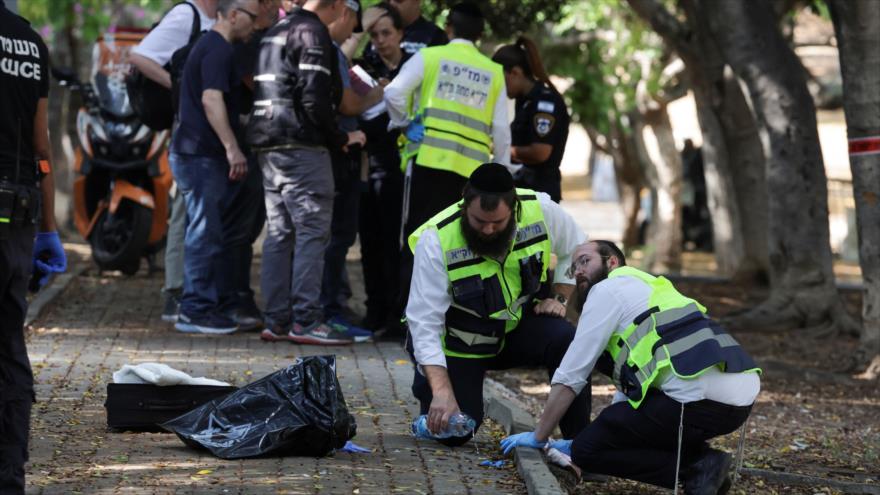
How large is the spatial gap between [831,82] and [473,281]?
35662mm

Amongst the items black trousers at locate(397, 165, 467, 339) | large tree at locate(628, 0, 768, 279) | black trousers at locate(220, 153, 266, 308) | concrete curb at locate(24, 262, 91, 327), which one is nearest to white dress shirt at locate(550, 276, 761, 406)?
black trousers at locate(397, 165, 467, 339)

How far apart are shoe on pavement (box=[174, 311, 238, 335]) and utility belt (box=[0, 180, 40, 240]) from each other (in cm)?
457

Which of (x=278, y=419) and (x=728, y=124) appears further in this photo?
(x=728, y=124)

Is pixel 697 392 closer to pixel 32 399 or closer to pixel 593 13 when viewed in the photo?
pixel 32 399

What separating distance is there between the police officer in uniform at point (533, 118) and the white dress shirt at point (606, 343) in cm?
386

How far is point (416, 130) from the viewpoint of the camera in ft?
30.5

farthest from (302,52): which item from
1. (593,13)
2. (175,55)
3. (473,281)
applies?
(593,13)

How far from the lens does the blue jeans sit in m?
9.73

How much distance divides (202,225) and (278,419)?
3.47m

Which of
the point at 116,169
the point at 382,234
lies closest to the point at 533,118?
the point at 382,234

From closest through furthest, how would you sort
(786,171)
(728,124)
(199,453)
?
(199,453) → (786,171) → (728,124)

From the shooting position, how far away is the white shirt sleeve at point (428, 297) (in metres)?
6.73

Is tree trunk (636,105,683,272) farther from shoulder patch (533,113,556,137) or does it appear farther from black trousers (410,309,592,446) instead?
black trousers (410,309,592,446)

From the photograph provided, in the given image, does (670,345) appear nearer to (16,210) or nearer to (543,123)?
(16,210)
